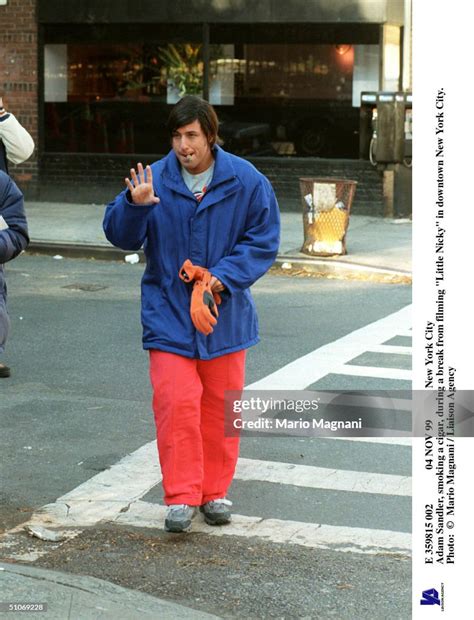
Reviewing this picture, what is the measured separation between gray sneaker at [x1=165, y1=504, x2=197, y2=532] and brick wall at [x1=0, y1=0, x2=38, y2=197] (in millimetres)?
15183

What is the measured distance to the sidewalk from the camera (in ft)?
46.2

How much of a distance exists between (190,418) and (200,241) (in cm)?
74

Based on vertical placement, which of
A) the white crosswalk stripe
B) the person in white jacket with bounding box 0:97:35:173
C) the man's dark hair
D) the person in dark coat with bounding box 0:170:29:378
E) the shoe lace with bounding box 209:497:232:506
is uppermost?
the man's dark hair

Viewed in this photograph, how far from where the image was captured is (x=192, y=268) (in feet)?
17.4

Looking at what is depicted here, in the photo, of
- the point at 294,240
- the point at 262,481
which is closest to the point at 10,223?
the point at 262,481

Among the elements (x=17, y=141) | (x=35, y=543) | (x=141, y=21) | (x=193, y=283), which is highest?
(x=141, y=21)

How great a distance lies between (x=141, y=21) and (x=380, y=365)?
11289 mm

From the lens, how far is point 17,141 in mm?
8617

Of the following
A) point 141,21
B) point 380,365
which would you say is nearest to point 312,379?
point 380,365

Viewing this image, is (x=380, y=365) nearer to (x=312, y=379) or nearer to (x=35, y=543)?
(x=312, y=379)

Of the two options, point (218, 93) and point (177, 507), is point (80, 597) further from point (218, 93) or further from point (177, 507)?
point (218, 93)

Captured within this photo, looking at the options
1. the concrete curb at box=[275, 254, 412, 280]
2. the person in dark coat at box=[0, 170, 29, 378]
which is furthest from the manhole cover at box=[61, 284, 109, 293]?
the person in dark coat at box=[0, 170, 29, 378]

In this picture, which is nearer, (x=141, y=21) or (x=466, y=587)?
(x=466, y=587)

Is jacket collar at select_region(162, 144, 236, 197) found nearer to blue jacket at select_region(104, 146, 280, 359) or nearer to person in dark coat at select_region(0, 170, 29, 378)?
blue jacket at select_region(104, 146, 280, 359)
